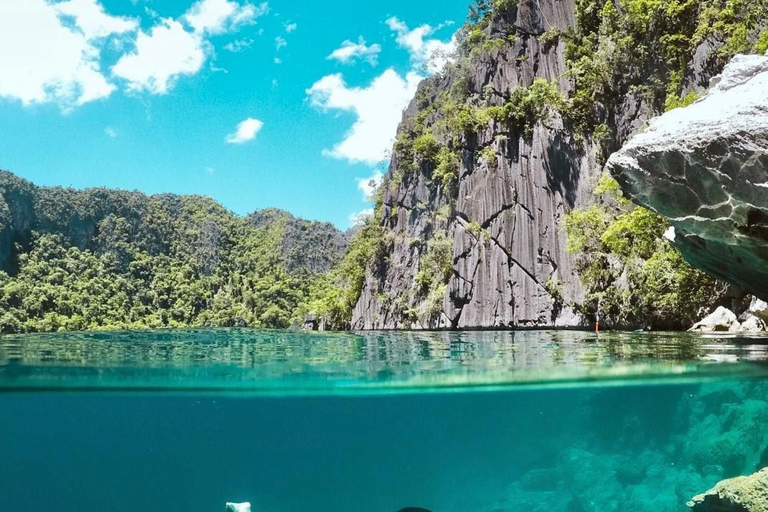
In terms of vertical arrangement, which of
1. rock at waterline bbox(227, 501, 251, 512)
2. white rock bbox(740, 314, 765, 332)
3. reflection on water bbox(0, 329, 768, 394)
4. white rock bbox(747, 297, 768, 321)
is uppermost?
white rock bbox(747, 297, 768, 321)

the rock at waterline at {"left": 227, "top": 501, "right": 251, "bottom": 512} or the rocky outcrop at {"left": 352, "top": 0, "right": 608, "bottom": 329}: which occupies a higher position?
the rocky outcrop at {"left": 352, "top": 0, "right": 608, "bottom": 329}

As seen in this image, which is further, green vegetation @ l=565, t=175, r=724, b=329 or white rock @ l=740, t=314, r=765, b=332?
green vegetation @ l=565, t=175, r=724, b=329

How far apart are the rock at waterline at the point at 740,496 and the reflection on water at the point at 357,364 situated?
8.73 feet

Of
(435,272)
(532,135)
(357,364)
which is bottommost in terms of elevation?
(357,364)

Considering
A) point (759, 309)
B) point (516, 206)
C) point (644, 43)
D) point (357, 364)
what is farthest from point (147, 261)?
point (759, 309)

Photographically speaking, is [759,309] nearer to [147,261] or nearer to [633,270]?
[633,270]

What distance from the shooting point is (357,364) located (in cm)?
1295

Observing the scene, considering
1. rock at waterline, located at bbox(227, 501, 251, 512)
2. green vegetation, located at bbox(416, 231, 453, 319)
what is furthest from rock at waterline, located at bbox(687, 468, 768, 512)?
green vegetation, located at bbox(416, 231, 453, 319)

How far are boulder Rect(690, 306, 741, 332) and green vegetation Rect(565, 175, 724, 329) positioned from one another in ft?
2.30

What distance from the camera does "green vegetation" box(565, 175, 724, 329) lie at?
16.2 metres

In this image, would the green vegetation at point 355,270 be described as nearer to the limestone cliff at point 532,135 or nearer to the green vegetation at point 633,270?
the limestone cliff at point 532,135

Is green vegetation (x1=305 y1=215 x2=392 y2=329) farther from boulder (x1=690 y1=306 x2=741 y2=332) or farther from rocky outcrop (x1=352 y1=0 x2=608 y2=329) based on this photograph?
boulder (x1=690 y1=306 x2=741 y2=332)

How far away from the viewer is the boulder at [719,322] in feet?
45.6

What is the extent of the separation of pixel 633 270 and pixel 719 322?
507cm
